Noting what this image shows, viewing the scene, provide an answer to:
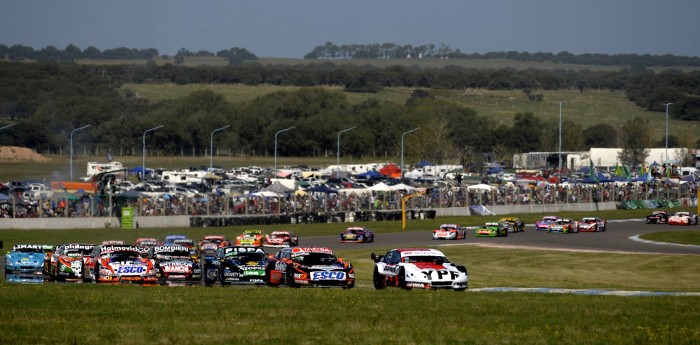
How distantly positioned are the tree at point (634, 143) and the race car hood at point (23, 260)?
405 feet

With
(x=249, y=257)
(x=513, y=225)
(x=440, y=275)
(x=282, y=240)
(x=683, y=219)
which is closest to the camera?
(x=440, y=275)

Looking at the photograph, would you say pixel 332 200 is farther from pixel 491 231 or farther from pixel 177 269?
pixel 177 269

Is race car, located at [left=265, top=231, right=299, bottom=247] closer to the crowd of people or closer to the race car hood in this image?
the crowd of people

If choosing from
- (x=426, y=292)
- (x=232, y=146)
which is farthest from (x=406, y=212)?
(x=232, y=146)

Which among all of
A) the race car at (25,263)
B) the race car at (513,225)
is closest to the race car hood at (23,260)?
the race car at (25,263)

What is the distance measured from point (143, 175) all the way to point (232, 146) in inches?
2791

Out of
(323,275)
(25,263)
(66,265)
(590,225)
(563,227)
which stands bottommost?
(563,227)

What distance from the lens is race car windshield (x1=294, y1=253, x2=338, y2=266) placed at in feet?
114

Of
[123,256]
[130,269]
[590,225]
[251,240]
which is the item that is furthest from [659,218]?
[130,269]

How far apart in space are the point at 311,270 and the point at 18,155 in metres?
121

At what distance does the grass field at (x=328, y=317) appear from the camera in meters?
21.3

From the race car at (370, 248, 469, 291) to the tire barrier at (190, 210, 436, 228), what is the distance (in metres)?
46.4

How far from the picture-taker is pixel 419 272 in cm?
3275

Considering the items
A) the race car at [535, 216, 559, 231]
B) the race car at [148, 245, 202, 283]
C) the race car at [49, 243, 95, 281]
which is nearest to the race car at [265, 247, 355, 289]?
the race car at [148, 245, 202, 283]
